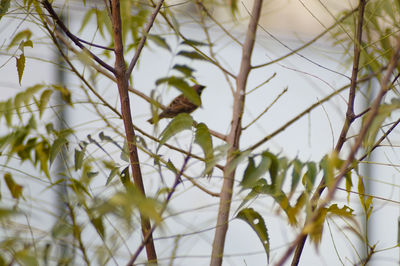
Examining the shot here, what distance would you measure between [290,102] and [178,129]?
5.54 ft

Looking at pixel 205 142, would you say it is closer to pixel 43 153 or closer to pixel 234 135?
pixel 234 135

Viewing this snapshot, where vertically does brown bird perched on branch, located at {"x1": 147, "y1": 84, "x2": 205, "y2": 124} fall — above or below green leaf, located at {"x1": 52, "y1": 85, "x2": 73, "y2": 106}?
above

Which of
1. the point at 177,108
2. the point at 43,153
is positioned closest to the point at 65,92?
the point at 43,153

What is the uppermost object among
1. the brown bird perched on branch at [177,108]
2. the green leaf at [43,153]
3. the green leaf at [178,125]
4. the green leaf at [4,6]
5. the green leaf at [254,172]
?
the green leaf at [4,6]

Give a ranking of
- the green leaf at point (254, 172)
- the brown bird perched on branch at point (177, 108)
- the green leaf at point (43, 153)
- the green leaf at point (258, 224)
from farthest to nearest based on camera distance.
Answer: the brown bird perched on branch at point (177, 108) → the green leaf at point (43, 153) → the green leaf at point (258, 224) → the green leaf at point (254, 172)

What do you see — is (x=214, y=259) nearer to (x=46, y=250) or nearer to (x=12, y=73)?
(x=46, y=250)

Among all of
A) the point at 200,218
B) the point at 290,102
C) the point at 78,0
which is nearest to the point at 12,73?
the point at 78,0

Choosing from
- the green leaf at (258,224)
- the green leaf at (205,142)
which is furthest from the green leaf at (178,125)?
the green leaf at (258,224)

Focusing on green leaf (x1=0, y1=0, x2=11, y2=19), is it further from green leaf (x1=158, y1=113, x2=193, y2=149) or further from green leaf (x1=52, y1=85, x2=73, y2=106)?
green leaf (x1=158, y1=113, x2=193, y2=149)

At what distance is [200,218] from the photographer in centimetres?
188

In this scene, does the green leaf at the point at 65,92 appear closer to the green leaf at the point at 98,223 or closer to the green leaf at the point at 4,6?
the green leaf at the point at 4,6

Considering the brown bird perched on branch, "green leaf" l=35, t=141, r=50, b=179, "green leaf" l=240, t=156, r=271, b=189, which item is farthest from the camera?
the brown bird perched on branch

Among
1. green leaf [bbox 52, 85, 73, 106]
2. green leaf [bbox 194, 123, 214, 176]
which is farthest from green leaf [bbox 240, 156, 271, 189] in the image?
green leaf [bbox 52, 85, 73, 106]

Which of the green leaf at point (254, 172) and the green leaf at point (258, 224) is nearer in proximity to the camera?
the green leaf at point (254, 172)
